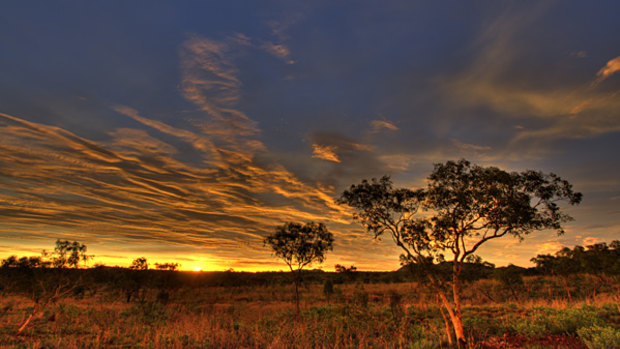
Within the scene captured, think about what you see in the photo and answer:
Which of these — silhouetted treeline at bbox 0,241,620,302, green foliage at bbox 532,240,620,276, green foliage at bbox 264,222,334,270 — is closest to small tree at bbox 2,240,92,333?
silhouetted treeline at bbox 0,241,620,302

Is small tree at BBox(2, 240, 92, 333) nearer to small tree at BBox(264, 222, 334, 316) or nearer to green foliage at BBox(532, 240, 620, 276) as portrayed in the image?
small tree at BBox(264, 222, 334, 316)

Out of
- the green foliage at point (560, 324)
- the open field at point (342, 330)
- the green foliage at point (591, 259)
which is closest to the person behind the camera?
the open field at point (342, 330)

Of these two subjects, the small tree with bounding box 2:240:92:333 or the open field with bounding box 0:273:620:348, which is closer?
the open field with bounding box 0:273:620:348

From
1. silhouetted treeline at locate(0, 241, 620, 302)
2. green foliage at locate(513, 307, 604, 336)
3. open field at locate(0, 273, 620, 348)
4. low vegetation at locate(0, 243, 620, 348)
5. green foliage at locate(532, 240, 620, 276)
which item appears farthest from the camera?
green foliage at locate(532, 240, 620, 276)

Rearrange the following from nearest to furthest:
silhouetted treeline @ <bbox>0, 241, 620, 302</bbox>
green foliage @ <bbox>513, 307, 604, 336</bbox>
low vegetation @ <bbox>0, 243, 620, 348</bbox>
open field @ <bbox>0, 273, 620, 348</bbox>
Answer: open field @ <bbox>0, 273, 620, 348</bbox>, low vegetation @ <bbox>0, 243, 620, 348</bbox>, green foliage @ <bbox>513, 307, 604, 336</bbox>, silhouetted treeline @ <bbox>0, 241, 620, 302</bbox>

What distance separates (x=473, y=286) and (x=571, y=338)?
38.7 m

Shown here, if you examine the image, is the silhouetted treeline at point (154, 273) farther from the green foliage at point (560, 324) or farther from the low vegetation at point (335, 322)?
the green foliage at point (560, 324)

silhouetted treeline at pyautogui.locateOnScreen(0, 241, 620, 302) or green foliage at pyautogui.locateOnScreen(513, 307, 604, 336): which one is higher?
silhouetted treeline at pyautogui.locateOnScreen(0, 241, 620, 302)

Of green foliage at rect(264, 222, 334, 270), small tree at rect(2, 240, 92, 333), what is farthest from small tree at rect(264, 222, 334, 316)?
small tree at rect(2, 240, 92, 333)

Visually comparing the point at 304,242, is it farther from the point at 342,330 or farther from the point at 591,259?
the point at 591,259

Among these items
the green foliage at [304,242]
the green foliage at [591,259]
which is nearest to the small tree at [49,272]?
the green foliage at [304,242]

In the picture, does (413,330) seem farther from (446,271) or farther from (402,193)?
(402,193)

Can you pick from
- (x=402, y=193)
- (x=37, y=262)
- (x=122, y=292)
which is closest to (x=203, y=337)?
(x=402, y=193)

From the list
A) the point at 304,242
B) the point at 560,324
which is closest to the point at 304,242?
the point at 304,242
